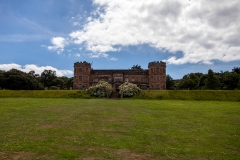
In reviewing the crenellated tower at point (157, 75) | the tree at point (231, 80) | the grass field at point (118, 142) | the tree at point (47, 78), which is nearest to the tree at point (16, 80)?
the tree at point (47, 78)

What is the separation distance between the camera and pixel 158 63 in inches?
2756

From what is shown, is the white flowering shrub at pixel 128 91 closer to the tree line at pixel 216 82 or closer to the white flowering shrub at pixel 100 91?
the white flowering shrub at pixel 100 91

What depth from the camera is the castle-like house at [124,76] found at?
230 ft

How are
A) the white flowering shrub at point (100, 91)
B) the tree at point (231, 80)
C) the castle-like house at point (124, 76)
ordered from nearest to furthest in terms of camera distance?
the white flowering shrub at point (100, 91)
the tree at point (231, 80)
the castle-like house at point (124, 76)

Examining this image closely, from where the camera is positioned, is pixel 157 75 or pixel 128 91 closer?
pixel 128 91

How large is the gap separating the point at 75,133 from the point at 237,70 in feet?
281

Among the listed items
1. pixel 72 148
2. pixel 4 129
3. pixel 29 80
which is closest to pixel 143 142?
pixel 72 148

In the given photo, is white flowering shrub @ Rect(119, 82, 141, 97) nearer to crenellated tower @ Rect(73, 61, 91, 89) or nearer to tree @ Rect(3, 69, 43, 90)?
crenellated tower @ Rect(73, 61, 91, 89)

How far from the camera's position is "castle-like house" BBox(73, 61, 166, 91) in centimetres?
7012

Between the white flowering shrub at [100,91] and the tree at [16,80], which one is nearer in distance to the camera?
the white flowering shrub at [100,91]

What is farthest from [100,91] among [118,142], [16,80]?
[118,142]

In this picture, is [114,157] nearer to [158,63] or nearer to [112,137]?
[112,137]

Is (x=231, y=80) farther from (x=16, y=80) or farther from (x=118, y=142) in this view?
(x=16, y=80)

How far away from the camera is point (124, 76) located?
2830 inches
